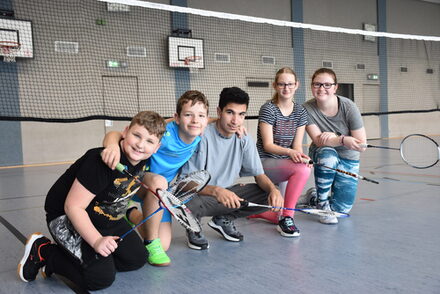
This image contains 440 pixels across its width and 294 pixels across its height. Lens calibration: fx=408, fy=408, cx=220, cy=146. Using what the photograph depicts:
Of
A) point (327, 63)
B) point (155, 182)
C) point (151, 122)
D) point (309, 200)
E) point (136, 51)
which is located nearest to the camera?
point (151, 122)

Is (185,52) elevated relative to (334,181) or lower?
elevated

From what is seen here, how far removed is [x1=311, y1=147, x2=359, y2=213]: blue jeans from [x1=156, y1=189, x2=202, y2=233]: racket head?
1.38 meters

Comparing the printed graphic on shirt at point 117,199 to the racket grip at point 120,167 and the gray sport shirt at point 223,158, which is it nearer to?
the racket grip at point 120,167

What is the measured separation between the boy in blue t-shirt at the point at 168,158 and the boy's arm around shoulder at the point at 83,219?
0.43m

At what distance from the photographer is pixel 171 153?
2.51 m

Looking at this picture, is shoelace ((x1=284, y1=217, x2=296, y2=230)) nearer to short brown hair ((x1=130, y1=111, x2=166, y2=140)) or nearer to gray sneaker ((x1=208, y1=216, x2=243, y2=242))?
gray sneaker ((x1=208, y1=216, x2=243, y2=242))

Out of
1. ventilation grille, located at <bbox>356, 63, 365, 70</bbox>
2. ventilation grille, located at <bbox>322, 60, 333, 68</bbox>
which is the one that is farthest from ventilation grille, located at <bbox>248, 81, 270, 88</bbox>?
ventilation grille, located at <bbox>356, 63, 365, 70</bbox>

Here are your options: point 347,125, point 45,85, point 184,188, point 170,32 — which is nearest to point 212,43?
point 170,32

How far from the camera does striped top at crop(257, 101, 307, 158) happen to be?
311 centimetres

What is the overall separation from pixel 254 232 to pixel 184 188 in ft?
2.55

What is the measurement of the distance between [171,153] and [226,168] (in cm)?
43

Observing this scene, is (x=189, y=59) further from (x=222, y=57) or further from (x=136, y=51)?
(x=136, y=51)

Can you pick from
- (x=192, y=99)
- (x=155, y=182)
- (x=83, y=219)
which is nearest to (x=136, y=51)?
(x=192, y=99)

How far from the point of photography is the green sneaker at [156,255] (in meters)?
2.24
